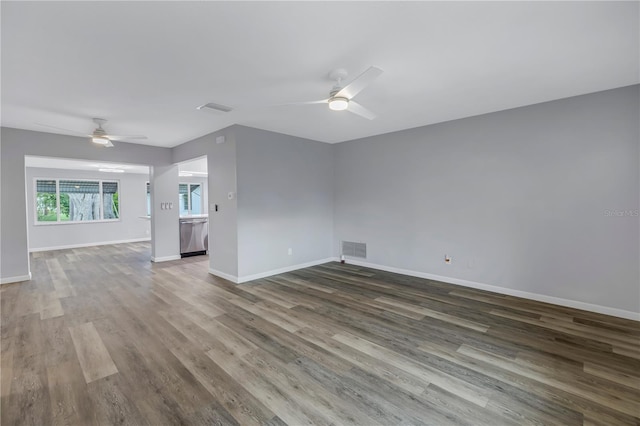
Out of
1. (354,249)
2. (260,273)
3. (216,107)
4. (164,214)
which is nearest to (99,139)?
(216,107)

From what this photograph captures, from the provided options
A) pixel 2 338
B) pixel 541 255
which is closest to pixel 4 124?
pixel 2 338

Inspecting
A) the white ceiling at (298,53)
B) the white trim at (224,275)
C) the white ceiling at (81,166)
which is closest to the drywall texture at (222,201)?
the white trim at (224,275)

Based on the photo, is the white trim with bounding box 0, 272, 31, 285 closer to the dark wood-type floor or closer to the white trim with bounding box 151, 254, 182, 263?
the dark wood-type floor

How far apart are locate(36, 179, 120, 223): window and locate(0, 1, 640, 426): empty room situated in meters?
2.90

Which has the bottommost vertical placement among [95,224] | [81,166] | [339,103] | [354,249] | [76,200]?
[354,249]

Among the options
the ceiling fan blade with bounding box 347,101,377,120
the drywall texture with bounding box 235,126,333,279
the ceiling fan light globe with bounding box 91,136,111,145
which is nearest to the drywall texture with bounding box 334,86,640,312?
the drywall texture with bounding box 235,126,333,279

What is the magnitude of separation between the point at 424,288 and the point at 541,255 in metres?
1.57

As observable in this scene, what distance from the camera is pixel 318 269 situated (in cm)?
554

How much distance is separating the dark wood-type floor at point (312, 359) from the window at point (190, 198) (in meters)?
6.81

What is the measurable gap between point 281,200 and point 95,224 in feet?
24.4

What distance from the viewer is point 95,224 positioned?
891 cm

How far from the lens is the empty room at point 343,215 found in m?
1.92

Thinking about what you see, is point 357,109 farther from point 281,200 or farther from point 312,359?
point 281,200

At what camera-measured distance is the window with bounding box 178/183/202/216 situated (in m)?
10.8
